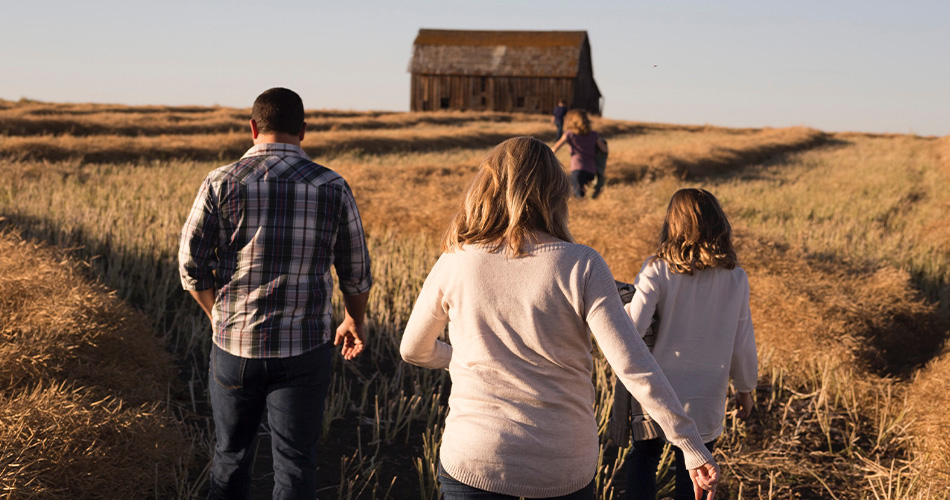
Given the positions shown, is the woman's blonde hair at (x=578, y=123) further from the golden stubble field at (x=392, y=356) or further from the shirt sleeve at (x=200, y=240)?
the shirt sleeve at (x=200, y=240)

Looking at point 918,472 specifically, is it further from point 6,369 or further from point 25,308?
point 25,308

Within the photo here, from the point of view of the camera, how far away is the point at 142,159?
1562 cm

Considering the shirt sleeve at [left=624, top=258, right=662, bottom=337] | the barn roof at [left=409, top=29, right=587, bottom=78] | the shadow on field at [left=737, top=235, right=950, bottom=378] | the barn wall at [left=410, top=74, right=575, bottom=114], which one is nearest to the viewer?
the shirt sleeve at [left=624, top=258, right=662, bottom=337]

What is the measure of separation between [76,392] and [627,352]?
288 centimetres

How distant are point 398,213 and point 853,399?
5772 millimetres

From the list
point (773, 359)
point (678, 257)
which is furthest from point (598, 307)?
point (773, 359)

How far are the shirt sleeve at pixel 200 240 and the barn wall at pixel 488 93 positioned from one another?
43.8 meters

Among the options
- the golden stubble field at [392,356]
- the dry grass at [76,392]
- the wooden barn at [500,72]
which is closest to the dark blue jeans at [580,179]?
the golden stubble field at [392,356]

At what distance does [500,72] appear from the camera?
45812 millimetres

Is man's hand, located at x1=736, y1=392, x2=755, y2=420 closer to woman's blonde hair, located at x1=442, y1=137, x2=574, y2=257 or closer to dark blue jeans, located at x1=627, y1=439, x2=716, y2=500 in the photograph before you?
dark blue jeans, located at x1=627, y1=439, x2=716, y2=500

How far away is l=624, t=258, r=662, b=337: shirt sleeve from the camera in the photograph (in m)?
2.63

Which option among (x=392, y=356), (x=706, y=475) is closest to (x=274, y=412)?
(x=706, y=475)

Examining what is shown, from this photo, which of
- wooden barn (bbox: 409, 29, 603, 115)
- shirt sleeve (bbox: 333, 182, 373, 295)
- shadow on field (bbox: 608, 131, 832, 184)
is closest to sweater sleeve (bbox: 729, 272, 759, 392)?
shirt sleeve (bbox: 333, 182, 373, 295)

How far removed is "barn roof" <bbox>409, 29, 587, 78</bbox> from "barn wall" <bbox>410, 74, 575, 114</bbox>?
414 mm
